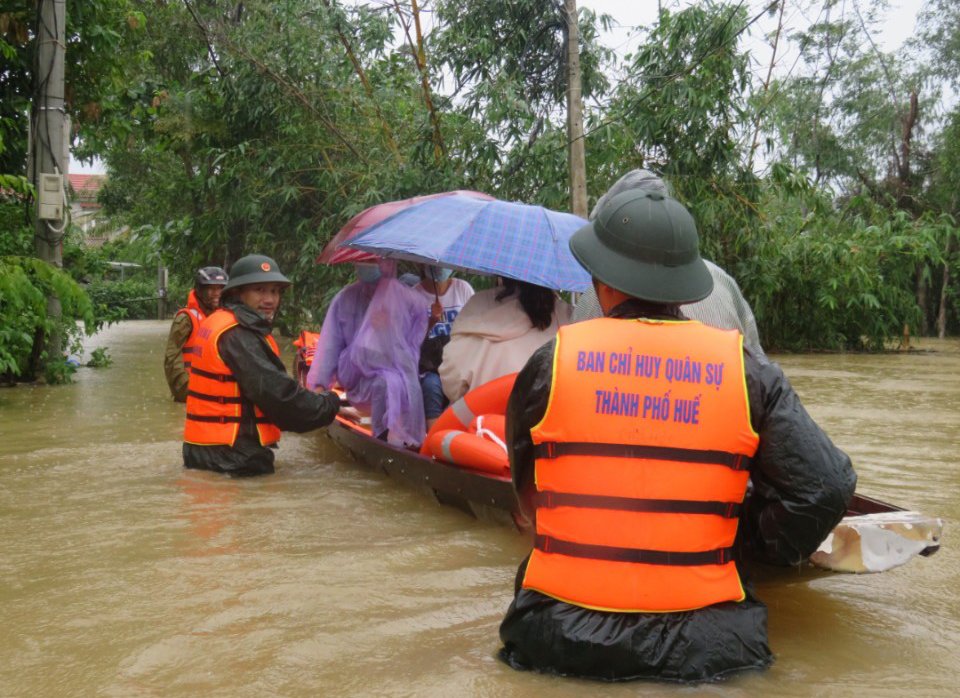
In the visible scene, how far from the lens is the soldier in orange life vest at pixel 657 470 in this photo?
295 cm

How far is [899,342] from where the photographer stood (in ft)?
67.9

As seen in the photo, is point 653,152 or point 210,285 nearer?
point 210,285

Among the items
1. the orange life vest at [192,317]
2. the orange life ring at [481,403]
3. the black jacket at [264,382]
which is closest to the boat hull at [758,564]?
the orange life ring at [481,403]

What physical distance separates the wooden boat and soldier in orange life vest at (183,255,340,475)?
2.16 ft

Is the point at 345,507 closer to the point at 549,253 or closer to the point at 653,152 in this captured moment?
the point at 549,253

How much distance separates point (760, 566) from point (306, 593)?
189 cm

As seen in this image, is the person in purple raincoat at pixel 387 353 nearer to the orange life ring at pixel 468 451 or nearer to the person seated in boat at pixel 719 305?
the orange life ring at pixel 468 451

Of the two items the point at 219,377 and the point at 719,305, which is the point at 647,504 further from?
the point at 219,377

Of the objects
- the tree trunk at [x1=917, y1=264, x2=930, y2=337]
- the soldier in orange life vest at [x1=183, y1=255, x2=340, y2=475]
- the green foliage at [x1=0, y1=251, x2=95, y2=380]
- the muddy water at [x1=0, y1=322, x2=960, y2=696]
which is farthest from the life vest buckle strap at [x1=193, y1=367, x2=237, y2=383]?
the tree trunk at [x1=917, y1=264, x2=930, y2=337]

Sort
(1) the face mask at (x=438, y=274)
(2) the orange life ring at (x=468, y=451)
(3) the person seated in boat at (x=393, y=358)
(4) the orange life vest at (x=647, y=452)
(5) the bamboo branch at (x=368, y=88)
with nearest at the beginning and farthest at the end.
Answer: (4) the orange life vest at (x=647, y=452) < (2) the orange life ring at (x=468, y=451) < (3) the person seated in boat at (x=393, y=358) < (1) the face mask at (x=438, y=274) < (5) the bamboo branch at (x=368, y=88)

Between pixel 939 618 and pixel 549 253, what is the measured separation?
2.73 m

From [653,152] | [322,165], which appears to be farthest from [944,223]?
[322,165]

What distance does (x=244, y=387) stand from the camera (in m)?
6.27

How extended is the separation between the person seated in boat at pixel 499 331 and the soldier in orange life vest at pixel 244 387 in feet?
3.29
